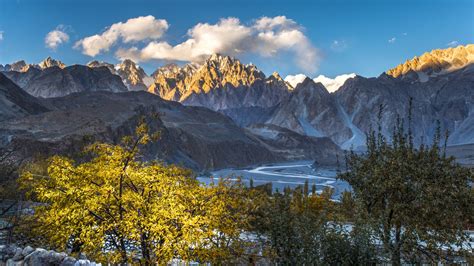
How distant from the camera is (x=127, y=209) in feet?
37.9

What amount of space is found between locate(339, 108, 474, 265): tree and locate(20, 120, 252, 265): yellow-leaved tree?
5.45 m

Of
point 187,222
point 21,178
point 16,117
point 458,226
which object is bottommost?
point 458,226

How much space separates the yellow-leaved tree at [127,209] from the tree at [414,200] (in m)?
5.45

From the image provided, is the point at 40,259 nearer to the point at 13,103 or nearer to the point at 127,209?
the point at 127,209

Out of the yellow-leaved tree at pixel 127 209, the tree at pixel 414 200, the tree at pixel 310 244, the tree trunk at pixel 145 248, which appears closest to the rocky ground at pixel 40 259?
the yellow-leaved tree at pixel 127 209

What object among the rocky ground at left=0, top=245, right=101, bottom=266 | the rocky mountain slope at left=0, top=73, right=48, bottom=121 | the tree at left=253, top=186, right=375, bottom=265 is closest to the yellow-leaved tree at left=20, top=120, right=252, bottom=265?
the rocky ground at left=0, top=245, right=101, bottom=266

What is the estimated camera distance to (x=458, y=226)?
14.1 metres

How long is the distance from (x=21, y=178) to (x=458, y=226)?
13.5 m

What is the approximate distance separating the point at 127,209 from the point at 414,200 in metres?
9.50

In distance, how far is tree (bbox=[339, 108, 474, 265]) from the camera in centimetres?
1388

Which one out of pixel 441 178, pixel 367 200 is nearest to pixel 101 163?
pixel 367 200

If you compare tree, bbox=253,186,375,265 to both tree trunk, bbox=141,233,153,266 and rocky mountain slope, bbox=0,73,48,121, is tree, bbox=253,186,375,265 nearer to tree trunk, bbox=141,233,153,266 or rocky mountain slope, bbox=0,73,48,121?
tree trunk, bbox=141,233,153,266

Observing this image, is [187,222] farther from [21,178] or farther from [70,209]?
[21,178]

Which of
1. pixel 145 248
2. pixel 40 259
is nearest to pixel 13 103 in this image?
pixel 40 259
